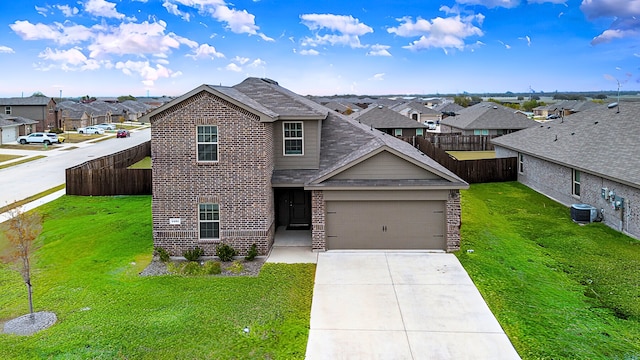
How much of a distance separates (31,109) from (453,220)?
242 ft

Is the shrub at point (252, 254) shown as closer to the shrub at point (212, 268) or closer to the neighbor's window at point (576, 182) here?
the shrub at point (212, 268)

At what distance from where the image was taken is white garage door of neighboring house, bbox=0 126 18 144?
55750mm

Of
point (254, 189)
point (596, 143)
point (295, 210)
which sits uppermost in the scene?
point (596, 143)

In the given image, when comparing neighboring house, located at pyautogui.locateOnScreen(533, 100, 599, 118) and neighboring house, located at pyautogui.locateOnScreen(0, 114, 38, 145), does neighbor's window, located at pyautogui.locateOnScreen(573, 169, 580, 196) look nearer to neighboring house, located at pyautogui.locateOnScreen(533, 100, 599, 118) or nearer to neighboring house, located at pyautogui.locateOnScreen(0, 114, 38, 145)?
neighboring house, located at pyautogui.locateOnScreen(0, 114, 38, 145)

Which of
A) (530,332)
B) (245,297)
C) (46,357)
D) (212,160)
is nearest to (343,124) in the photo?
(212,160)

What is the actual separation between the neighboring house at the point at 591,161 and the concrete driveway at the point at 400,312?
769 centimetres

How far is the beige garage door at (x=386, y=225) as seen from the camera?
16453 mm

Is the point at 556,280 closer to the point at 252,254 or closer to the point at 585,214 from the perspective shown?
the point at 585,214

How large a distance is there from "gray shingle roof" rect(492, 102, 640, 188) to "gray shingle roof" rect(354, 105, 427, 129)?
60.2 ft

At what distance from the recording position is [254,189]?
52.3ft

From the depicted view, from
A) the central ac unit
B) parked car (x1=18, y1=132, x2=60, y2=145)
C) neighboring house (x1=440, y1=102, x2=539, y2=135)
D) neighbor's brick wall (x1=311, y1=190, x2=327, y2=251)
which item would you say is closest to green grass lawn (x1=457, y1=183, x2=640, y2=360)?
the central ac unit

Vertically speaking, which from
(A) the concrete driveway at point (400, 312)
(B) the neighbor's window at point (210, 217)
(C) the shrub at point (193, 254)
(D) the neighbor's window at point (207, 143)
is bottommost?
(A) the concrete driveway at point (400, 312)

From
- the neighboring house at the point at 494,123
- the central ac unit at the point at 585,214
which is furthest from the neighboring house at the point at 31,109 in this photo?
the central ac unit at the point at 585,214

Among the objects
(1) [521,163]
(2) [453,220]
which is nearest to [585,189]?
(2) [453,220]
